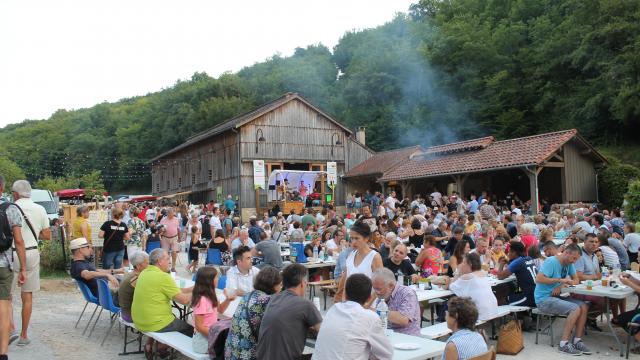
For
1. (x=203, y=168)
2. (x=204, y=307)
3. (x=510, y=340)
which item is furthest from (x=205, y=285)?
(x=203, y=168)

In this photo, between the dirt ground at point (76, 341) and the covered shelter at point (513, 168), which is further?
the covered shelter at point (513, 168)

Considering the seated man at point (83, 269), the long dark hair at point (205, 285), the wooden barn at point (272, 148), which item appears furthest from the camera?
the wooden barn at point (272, 148)

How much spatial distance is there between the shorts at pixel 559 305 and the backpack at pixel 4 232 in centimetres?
628

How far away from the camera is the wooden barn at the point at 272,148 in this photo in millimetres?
29797

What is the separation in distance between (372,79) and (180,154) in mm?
18953

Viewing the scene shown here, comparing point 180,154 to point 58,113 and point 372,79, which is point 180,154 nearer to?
point 372,79

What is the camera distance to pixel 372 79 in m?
49.0

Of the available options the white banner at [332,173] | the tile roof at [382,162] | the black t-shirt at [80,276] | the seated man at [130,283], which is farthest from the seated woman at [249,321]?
the white banner at [332,173]

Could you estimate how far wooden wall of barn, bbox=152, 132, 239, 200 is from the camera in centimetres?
3077

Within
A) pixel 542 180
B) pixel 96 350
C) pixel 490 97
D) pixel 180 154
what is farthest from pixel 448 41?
pixel 96 350

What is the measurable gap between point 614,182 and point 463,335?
21644 mm

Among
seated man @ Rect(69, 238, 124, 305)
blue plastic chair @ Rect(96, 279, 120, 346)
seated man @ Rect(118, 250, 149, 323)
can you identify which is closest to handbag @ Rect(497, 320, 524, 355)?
seated man @ Rect(118, 250, 149, 323)

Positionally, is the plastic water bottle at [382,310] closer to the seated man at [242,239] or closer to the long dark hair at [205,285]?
the long dark hair at [205,285]

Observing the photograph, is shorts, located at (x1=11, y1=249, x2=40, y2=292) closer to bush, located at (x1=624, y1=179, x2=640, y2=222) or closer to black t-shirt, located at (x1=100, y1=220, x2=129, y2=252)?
black t-shirt, located at (x1=100, y1=220, x2=129, y2=252)
